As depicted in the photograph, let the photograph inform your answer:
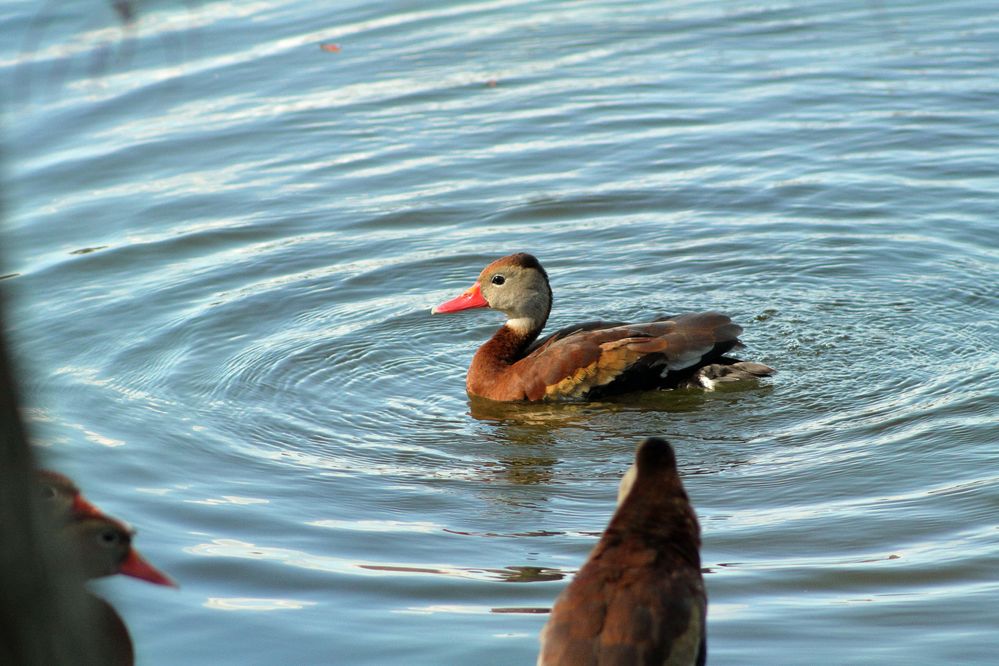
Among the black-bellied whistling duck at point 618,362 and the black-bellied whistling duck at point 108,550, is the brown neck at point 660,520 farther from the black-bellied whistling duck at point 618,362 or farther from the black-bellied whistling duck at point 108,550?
the black-bellied whistling duck at point 618,362

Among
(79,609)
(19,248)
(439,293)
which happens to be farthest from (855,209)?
(79,609)

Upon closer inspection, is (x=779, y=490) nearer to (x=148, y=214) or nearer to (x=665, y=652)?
(x=665, y=652)

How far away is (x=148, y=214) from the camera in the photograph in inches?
441

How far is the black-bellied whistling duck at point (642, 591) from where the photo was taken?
3682 mm

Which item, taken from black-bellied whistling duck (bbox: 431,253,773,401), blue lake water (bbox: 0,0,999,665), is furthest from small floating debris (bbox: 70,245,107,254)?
black-bellied whistling duck (bbox: 431,253,773,401)

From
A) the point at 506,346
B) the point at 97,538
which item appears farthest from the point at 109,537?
the point at 506,346

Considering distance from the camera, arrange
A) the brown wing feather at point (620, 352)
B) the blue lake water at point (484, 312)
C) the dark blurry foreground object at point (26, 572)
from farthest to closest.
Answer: the brown wing feather at point (620, 352) → the blue lake water at point (484, 312) → the dark blurry foreground object at point (26, 572)

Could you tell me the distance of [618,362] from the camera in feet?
25.7

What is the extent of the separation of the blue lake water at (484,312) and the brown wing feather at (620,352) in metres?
0.19

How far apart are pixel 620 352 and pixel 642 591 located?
13.5ft

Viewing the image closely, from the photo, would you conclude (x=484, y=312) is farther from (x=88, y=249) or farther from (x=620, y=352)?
(x=88, y=249)

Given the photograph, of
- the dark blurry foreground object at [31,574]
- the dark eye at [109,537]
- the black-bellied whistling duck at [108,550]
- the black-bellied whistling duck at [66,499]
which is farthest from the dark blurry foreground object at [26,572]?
the dark eye at [109,537]

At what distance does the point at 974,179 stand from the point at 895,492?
532cm

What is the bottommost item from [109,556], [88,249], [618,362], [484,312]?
[109,556]
